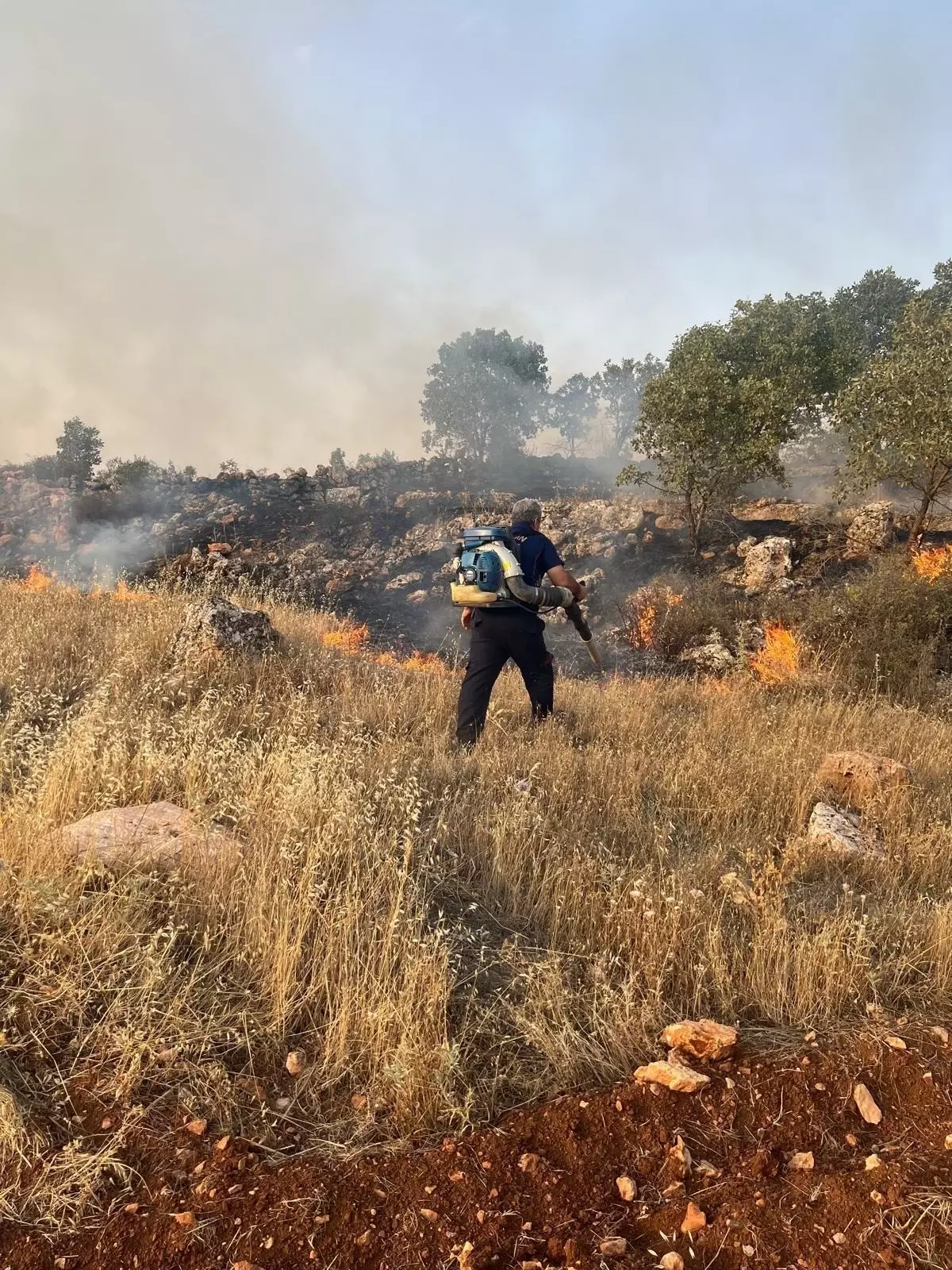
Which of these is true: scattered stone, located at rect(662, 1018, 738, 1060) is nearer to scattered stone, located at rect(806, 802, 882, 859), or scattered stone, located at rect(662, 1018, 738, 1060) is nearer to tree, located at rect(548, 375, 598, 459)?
scattered stone, located at rect(806, 802, 882, 859)

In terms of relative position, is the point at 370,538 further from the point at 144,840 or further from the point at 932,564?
the point at 144,840

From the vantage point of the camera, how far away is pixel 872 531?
13.3m

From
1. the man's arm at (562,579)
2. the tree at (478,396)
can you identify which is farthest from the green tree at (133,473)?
the man's arm at (562,579)

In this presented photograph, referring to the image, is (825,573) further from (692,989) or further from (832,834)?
(692,989)

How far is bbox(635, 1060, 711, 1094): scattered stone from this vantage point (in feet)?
6.01

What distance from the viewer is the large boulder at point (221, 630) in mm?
5832

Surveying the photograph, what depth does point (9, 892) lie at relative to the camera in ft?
7.35

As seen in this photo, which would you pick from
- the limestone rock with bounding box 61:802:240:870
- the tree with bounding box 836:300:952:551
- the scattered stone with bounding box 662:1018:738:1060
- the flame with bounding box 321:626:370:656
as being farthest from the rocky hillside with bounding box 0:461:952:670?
the scattered stone with bounding box 662:1018:738:1060

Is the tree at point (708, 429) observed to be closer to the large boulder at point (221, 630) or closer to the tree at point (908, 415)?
the tree at point (908, 415)

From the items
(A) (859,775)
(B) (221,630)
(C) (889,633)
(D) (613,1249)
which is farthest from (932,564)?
(D) (613,1249)

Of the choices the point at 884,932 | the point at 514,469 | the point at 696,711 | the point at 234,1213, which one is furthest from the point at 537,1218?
the point at 514,469

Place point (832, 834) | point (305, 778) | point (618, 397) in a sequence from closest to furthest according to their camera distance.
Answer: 1. point (305, 778)
2. point (832, 834)
3. point (618, 397)

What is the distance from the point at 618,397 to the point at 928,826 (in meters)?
35.7

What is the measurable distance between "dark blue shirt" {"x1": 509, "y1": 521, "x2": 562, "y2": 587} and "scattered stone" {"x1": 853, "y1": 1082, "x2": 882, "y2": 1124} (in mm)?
3743
